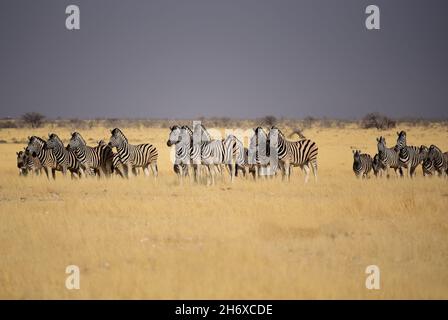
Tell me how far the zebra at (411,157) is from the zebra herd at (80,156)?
884 centimetres

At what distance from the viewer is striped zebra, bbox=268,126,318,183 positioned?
1792cm

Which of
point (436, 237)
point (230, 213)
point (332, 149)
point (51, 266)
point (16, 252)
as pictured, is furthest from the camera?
point (332, 149)

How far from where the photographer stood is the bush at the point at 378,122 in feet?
192

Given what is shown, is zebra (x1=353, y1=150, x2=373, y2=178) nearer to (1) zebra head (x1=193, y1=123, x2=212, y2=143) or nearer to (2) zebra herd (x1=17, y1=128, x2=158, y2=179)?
(1) zebra head (x1=193, y1=123, x2=212, y2=143)

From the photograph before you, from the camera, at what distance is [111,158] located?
18281mm

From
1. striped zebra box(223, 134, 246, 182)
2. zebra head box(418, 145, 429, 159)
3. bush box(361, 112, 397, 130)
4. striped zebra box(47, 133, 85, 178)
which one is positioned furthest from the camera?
bush box(361, 112, 397, 130)

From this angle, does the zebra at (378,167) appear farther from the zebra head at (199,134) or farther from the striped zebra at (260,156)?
the zebra head at (199,134)

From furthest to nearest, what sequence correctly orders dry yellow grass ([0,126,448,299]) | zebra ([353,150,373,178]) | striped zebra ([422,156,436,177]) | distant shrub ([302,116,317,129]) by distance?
distant shrub ([302,116,317,129]) → striped zebra ([422,156,436,177]) → zebra ([353,150,373,178]) → dry yellow grass ([0,126,448,299])

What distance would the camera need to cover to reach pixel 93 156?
59.5ft

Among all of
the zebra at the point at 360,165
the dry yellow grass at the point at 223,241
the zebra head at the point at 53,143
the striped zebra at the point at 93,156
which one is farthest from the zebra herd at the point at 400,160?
the zebra head at the point at 53,143

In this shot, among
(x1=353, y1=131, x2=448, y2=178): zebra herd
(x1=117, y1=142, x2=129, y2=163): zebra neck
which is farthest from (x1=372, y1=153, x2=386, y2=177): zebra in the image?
(x1=117, y1=142, x2=129, y2=163): zebra neck
